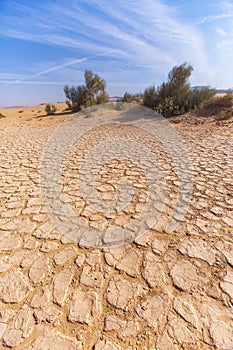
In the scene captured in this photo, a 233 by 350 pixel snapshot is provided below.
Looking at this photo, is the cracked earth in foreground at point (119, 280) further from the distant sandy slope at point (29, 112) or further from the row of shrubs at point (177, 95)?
the distant sandy slope at point (29, 112)

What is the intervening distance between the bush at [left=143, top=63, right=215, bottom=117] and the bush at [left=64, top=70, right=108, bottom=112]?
280 inches

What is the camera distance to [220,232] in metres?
1.94

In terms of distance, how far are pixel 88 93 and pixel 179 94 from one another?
9.11 m

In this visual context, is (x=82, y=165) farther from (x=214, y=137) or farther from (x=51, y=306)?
(x=214, y=137)

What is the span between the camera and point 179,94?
Result: 11.4 meters

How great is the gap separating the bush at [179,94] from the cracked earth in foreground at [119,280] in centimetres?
965

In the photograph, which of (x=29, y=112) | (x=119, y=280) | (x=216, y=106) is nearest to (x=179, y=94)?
(x=216, y=106)

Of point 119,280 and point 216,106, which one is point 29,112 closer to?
point 216,106

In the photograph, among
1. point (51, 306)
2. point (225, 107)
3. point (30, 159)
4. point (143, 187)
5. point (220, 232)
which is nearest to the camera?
point (51, 306)

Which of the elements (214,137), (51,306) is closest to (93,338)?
(51,306)

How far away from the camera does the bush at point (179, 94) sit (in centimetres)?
1103

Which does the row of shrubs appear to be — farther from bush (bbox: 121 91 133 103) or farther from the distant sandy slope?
the distant sandy slope

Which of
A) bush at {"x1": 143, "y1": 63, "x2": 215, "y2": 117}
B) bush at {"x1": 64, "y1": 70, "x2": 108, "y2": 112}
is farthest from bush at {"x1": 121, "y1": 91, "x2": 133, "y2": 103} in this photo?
bush at {"x1": 143, "y1": 63, "x2": 215, "y2": 117}

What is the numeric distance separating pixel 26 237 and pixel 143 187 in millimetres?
1837
